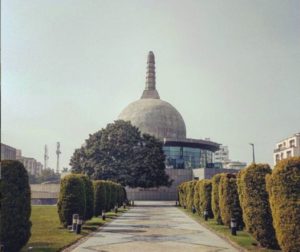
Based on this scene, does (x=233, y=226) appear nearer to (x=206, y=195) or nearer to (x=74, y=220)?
(x=74, y=220)

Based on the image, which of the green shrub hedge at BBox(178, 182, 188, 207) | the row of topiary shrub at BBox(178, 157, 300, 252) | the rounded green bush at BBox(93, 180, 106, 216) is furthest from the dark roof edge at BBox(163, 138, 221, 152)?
the row of topiary shrub at BBox(178, 157, 300, 252)

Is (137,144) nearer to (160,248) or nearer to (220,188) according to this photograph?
(220,188)

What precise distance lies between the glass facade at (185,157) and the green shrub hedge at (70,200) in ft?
215

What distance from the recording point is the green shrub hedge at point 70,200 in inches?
728

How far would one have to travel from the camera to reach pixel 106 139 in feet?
172

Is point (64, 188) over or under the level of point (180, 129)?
under

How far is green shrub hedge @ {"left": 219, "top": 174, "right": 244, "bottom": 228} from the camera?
1836cm

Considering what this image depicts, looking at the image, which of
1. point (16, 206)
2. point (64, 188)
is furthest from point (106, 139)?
point (16, 206)

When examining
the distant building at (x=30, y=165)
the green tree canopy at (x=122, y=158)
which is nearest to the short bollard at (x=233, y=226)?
the green tree canopy at (x=122, y=158)

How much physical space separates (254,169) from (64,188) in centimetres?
922

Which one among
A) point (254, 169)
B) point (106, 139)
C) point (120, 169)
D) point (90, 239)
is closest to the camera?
point (254, 169)

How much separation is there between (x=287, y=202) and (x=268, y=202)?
2760 mm

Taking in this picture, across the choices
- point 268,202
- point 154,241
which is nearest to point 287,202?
point 268,202

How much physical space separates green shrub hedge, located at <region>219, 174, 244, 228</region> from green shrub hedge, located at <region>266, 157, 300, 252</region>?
7142 millimetres
